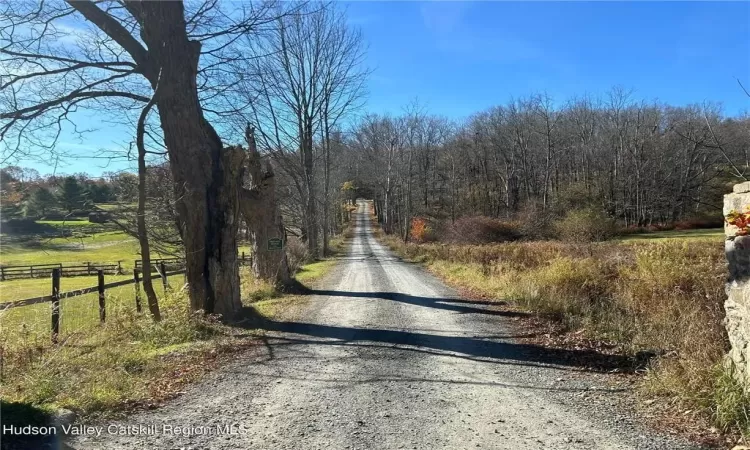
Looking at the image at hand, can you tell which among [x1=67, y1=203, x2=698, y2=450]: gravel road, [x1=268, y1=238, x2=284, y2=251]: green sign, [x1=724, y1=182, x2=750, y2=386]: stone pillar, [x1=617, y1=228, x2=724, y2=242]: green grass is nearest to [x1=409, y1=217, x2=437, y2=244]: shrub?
[x1=617, y1=228, x2=724, y2=242]: green grass

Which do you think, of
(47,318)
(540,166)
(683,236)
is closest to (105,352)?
(47,318)

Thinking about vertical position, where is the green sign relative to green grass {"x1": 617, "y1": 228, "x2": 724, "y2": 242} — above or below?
above

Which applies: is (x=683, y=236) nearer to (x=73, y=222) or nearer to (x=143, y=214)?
(x=143, y=214)

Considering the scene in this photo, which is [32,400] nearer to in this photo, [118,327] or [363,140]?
[118,327]

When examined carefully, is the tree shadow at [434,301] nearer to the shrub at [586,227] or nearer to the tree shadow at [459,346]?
the tree shadow at [459,346]

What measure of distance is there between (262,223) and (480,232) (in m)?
31.7

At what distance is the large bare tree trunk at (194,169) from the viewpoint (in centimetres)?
912

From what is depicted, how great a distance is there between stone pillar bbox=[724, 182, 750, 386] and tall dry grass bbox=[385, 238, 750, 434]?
19 cm

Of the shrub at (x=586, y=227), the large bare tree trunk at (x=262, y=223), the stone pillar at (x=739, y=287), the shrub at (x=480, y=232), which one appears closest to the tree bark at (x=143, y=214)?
the large bare tree trunk at (x=262, y=223)

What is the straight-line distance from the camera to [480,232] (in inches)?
1745

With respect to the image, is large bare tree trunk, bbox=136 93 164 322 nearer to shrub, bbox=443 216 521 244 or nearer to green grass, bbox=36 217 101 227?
green grass, bbox=36 217 101 227

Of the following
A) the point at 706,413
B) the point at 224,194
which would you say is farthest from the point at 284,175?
the point at 706,413

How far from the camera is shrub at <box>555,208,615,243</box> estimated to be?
41750 mm

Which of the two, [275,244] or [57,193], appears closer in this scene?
[57,193]
